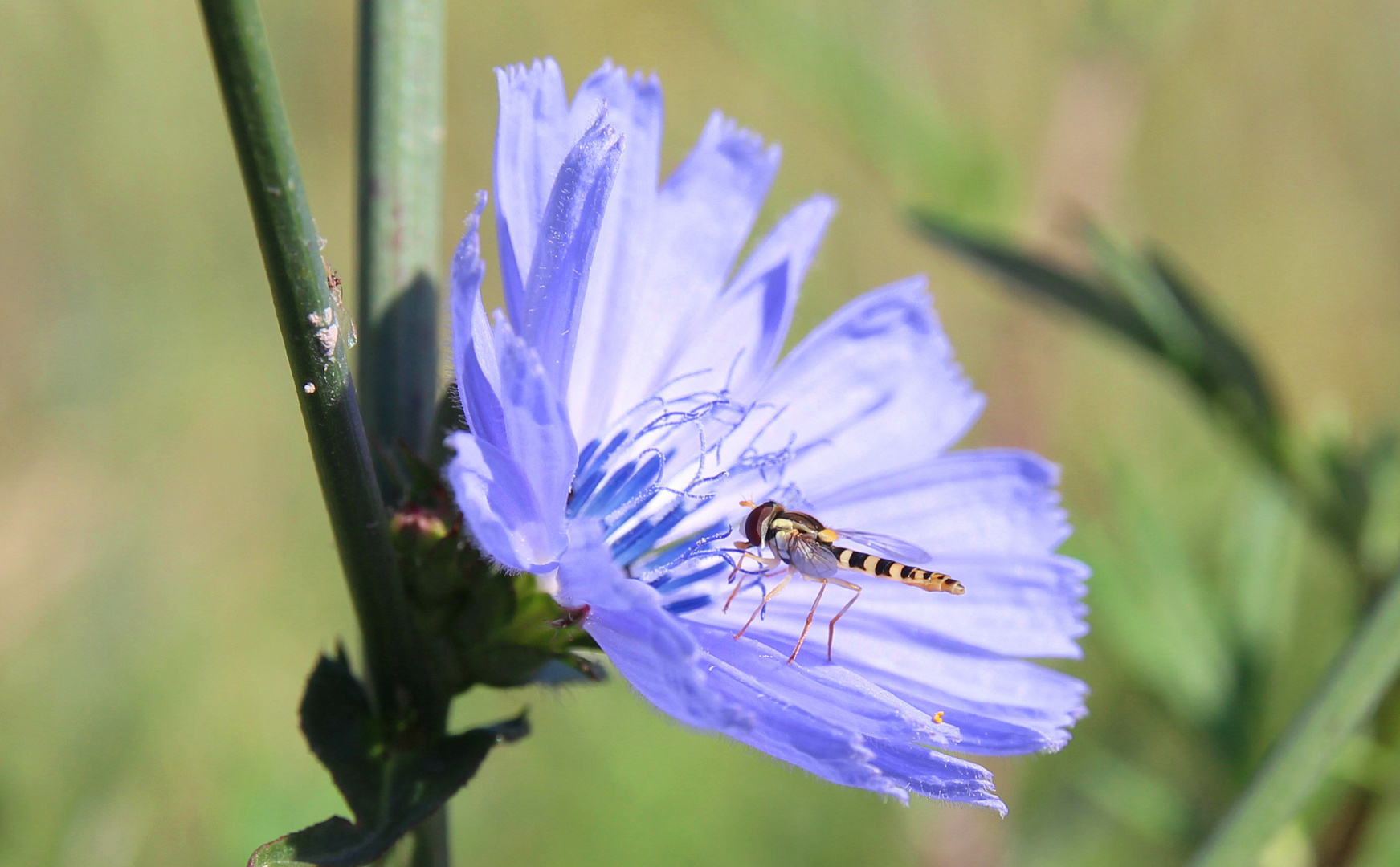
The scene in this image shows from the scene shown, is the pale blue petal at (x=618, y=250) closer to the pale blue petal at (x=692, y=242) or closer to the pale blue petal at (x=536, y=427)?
the pale blue petal at (x=692, y=242)

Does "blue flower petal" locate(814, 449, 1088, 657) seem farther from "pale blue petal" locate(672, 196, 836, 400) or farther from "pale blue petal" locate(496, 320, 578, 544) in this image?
"pale blue petal" locate(496, 320, 578, 544)

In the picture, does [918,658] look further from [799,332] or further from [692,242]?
[799,332]

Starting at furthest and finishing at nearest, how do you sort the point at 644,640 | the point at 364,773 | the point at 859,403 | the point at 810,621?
the point at 859,403
the point at 810,621
the point at 364,773
the point at 644,640

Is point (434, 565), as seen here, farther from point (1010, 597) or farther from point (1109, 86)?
point (1109, 86)

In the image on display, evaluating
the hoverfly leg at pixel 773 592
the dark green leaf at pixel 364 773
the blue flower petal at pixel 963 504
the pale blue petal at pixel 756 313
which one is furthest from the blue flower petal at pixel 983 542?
the dark green leaf at pixel 364 773

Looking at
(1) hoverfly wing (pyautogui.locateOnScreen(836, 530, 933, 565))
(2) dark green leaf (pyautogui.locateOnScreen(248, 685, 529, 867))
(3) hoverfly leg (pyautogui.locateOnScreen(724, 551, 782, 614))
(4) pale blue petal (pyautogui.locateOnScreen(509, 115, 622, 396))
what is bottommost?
(2) dark green leaf (pyautogui.locateOnScreen(248, 685, 529, 867))

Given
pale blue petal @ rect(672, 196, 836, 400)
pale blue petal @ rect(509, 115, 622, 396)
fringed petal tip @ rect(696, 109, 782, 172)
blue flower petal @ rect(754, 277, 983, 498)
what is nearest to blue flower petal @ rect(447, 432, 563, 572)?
pale blue petal @ rect(509, 115, 622, 396)

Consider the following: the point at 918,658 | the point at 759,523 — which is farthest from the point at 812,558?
the point at 918,658
